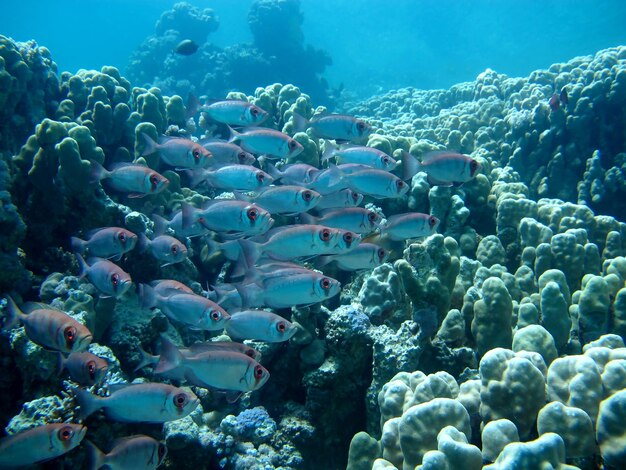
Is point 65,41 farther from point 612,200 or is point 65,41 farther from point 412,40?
point 612,200

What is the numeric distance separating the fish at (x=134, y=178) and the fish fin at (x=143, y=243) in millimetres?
567

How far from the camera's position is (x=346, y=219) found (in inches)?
175

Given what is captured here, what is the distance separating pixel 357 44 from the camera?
107 m

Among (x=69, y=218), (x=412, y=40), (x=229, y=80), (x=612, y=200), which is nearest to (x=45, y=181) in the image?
(x=69, y=218)

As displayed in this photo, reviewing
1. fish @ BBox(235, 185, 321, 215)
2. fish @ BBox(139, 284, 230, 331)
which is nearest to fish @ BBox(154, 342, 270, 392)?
fish @ BBox(139, 284, 230, 331)

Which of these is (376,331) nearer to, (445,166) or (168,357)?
(168,357)

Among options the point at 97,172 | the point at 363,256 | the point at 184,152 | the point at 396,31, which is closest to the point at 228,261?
the point at 184,152

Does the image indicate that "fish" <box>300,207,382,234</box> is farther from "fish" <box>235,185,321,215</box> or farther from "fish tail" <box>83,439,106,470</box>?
"fish tail" <box>83,439,106,470</box>

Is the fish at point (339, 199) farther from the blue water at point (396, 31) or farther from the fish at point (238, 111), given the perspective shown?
the blue water at point (396, 31)

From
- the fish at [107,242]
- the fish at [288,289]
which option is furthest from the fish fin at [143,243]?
the fish at [288,289]

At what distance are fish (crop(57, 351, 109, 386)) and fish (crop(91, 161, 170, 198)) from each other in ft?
6.67

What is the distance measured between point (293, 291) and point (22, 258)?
3.47 metres

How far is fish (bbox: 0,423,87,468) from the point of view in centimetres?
253

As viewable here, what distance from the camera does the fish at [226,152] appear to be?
543 centimetres
